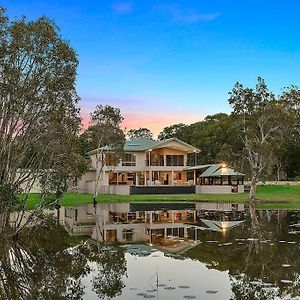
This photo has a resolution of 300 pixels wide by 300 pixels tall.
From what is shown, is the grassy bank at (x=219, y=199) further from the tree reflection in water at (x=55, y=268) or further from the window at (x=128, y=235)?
the tree reflection in water at (x=55, y=268)

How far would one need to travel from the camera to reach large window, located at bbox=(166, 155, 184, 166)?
76.4m

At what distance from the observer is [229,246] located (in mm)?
19531

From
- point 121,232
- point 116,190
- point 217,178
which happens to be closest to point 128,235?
point 121,232

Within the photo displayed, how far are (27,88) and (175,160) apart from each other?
56.3 meters

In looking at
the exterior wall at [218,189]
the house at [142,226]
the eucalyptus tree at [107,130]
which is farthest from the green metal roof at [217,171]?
the house at [142,226]

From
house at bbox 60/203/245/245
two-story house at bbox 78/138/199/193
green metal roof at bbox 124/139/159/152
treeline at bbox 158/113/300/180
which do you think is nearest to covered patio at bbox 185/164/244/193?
two-story house at bbox 78/138/199/193

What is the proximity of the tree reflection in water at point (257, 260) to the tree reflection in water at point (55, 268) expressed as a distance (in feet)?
9.91

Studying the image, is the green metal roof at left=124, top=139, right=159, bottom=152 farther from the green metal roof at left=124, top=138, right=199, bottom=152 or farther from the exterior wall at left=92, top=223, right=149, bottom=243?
the exterior wall at left=92, top=223, right=149, bottom=243

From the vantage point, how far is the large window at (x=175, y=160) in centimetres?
7644

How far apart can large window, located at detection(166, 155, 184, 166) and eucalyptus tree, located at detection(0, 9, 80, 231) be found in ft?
176

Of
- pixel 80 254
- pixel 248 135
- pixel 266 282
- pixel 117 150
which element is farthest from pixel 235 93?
pixel 266 282

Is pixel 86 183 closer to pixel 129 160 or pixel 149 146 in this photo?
pixel 129 160

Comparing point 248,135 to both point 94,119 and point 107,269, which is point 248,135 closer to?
point 94,119

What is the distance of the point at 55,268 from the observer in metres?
15.7
